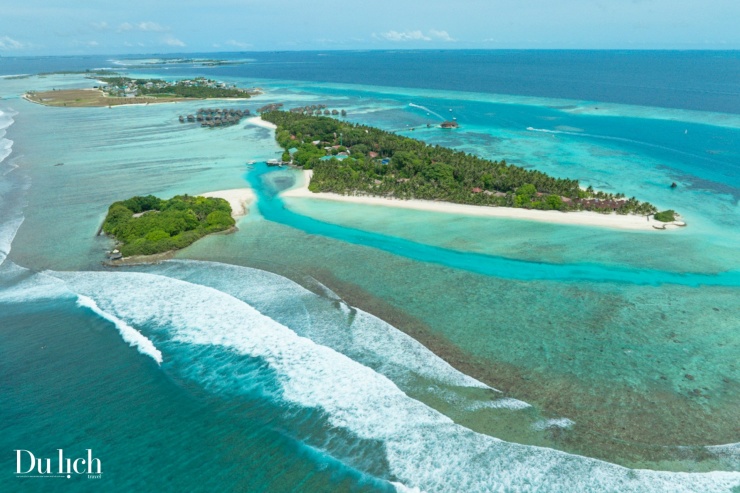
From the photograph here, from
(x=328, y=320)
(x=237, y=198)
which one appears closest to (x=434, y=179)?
(x=237, y=198)

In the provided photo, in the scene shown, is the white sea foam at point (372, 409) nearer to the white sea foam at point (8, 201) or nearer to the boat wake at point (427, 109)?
the white sea foam at point (8, 201)

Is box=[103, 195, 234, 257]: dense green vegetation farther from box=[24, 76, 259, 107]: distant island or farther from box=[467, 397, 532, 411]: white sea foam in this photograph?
box=[24, 76, 259, 107]: distant island

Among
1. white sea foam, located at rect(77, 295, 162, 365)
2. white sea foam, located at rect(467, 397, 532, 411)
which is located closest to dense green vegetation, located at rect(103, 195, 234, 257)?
white sea foam, located at rect(77, 295, 162, 365)

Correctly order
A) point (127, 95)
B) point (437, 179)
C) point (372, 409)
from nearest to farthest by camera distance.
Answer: point (372, 409) → point (437, 179) → point (127, 95)

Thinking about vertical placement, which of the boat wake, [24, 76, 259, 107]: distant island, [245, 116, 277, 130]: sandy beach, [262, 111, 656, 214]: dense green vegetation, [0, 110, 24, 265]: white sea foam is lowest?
[0, 110, 24, 265]: white sea foam

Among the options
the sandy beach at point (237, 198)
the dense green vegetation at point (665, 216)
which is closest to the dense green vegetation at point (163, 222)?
the sandy beach at point (237, 198)

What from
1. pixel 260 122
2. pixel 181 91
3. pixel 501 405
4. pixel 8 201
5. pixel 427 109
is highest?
pixel 181 91

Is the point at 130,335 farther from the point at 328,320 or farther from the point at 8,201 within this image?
the point at 8,201
